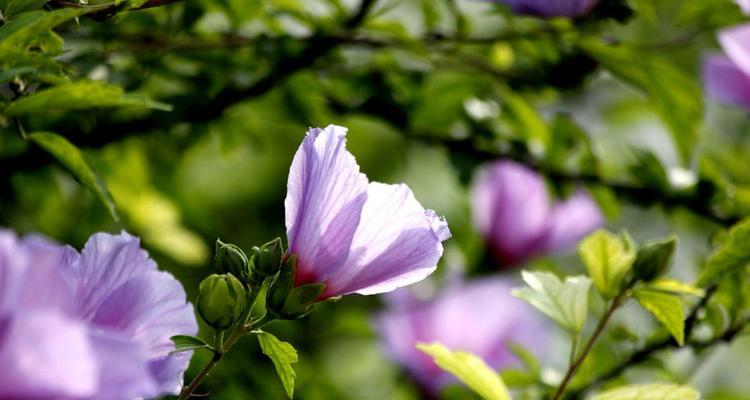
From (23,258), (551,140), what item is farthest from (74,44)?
(23,258)

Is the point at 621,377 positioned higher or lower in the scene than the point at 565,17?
lower

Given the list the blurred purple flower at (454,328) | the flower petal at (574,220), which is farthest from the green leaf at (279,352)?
the flower petal at (574,220)

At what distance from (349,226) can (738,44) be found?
464mm

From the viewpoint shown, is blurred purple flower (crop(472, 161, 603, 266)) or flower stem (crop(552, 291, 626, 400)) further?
blurred purple flower (crop(472, 161, 603, 266))

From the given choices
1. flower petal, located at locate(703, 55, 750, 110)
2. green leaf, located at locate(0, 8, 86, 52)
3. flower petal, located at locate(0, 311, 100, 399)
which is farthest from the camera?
flower petal, located at locate(703, 55, 750, 110)

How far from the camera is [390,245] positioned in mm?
521

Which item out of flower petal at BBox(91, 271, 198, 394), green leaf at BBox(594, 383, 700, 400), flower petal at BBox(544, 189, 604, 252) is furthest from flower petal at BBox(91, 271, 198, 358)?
flower petal at BBox(544, 189, 604, 252)

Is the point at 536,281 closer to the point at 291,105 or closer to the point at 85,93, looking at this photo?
the point at 85,93

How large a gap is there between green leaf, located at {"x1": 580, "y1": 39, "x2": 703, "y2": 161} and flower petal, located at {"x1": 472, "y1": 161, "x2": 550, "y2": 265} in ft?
1.25

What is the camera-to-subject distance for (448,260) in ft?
4.25

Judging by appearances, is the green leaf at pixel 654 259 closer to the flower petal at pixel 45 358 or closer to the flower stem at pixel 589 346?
the flower stem at pixel 589 346

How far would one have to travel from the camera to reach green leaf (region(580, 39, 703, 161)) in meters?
0.80

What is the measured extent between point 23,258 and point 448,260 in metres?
0.96

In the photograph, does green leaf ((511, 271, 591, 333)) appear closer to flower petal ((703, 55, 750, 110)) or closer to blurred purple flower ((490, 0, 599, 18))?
blurred purple flower ((490, 0, 599, 18))
